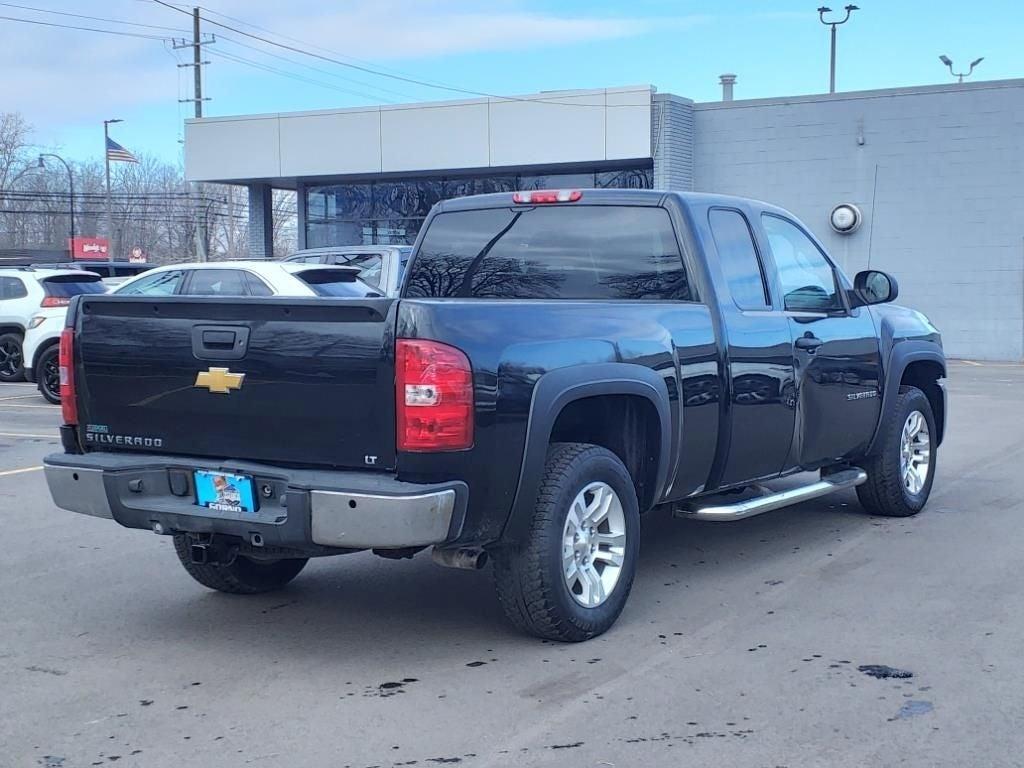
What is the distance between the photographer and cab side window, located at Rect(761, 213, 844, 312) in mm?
6988


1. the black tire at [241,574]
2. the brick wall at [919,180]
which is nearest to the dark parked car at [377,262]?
the black tire at [241,574]

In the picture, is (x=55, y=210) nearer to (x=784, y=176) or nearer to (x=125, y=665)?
(x=784, y=176)

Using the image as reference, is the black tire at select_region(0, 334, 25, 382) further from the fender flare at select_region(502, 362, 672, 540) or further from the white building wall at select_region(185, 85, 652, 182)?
the fender flare at select_region(502, 362, 672, 540)

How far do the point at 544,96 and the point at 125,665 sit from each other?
22.8 metres

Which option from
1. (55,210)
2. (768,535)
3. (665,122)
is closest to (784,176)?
(665,122)

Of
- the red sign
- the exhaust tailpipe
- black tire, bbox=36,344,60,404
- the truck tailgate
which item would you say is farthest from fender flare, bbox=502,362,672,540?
the red sign

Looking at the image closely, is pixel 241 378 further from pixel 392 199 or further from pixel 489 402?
pixel 392 199

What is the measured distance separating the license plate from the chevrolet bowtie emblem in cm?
34

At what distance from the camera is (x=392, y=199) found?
30.5 m

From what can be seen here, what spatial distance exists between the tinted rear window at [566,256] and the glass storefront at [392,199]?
70.5 ft

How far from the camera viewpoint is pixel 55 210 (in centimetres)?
7925

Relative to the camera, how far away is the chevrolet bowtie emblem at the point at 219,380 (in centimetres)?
503

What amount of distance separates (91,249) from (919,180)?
2301 inches

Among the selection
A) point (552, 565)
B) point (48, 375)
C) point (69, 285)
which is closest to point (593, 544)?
point (552, 565)
